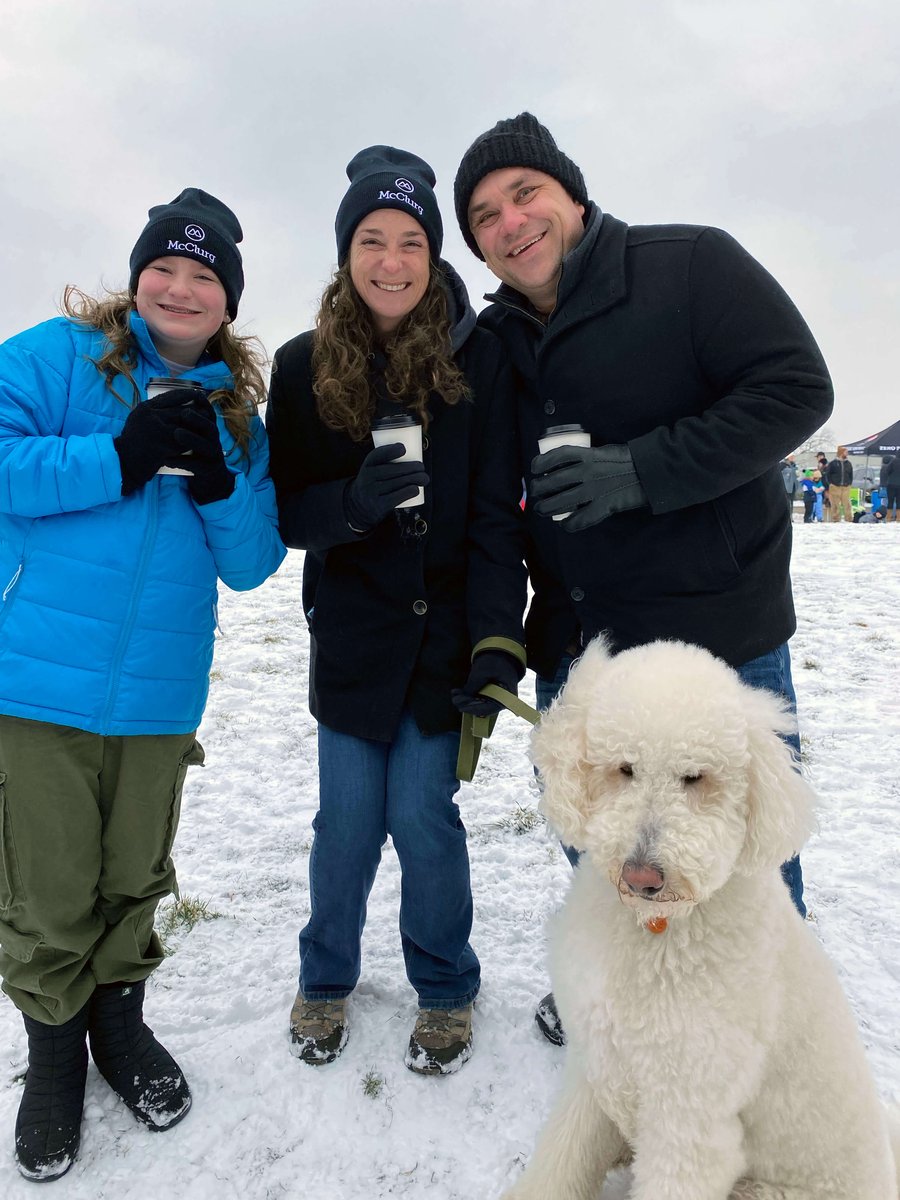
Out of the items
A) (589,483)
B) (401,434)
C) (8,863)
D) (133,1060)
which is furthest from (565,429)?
(133,1060)

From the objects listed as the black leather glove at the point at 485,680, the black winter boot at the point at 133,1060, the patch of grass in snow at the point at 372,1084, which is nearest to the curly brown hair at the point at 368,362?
the black leather glove at the point at 485,680

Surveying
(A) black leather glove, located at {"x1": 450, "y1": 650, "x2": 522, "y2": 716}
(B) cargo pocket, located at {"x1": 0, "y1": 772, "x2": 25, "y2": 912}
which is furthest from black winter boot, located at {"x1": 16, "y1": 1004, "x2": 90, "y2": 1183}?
(A) black leather glove, located at {"x1": 450, "y1": 650, "x2": 522, "y2": 716}

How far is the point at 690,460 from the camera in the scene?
1711 mm

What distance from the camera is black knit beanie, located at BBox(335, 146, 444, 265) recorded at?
2.03m

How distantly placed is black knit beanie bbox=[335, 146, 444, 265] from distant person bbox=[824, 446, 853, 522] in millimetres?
21382

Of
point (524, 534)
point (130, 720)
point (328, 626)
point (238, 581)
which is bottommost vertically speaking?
point (130, 720)

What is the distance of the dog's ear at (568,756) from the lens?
1.50 meters

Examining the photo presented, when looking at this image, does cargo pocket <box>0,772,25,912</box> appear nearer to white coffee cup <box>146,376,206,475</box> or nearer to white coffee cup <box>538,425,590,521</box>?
white coffee cup <box>146,376,206,475</box>

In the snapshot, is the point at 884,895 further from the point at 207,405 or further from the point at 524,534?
the point at 207,405

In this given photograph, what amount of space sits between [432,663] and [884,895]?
2.27m

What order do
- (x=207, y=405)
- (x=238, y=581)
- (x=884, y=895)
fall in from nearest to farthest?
(x=207, y=405)
(x=238, y=581)
(x=884, y=895)

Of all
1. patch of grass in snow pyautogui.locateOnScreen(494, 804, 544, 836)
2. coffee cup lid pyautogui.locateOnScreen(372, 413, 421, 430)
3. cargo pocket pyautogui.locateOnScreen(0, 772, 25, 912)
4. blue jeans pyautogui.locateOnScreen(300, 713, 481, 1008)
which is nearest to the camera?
cargo pocket pyautogui.locateOnScreen(0, 772, 25, 912)

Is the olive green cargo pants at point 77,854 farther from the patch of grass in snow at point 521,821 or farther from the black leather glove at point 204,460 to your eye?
the patch of grass in snow at point 521,821

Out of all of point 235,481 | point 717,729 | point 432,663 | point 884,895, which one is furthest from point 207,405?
point 884,895
